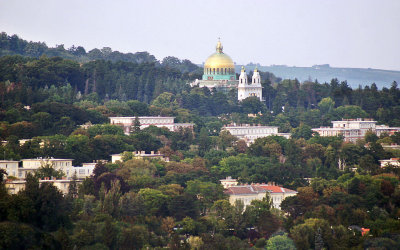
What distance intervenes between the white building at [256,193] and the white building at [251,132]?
2084cm

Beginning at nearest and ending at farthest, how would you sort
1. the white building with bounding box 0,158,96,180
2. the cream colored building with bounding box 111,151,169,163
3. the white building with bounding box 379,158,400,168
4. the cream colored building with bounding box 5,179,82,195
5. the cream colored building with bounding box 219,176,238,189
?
the cream colored building with bounding box 5,179,82,195, the white building with bounding box 0,158,96,180, the cream colored building with bounding box 219,176,238,189, the cream colored building with bounding box 111,151,169,163, the white building with bounding box 379,158,400,168

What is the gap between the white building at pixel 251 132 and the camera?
97.8m

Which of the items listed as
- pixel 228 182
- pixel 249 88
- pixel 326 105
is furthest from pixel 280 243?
pixel 249 88

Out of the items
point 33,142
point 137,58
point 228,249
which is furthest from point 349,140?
point 137,58

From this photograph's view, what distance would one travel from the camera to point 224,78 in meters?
124

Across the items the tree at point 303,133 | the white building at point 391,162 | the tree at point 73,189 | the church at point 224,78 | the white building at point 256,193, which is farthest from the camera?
the church at point 224,78

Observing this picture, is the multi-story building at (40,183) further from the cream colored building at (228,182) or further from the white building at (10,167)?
the cream colored building at (228,182)

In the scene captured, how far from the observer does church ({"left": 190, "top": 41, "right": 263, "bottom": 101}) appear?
117 metres

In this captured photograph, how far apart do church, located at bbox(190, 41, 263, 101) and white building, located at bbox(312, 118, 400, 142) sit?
→ 15171mm

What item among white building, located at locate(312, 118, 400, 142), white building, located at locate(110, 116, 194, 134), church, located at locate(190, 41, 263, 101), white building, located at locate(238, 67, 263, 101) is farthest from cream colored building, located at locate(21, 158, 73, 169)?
church, located at locate(190, 41, 263, 101)

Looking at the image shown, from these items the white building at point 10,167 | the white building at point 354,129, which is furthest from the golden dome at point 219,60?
the white building at point 10,167

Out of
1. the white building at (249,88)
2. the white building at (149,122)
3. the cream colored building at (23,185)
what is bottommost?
the cream colored building at (23,185)

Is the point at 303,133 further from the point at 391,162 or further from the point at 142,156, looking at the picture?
the point at 142,156

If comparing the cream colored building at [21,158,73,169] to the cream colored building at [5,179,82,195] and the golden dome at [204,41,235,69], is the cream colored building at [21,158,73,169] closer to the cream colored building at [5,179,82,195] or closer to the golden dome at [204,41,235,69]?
the cream colored building at [5,179,82,195]
